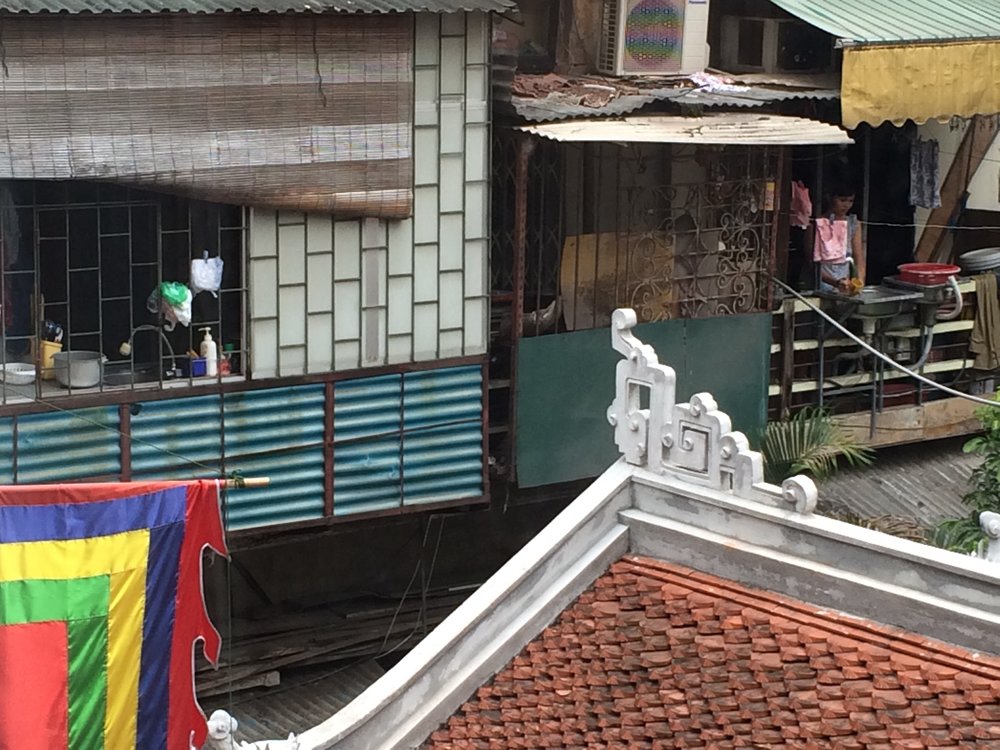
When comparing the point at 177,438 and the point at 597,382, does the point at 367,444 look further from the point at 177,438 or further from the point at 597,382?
the point at 597,382

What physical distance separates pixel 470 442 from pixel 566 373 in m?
1.17

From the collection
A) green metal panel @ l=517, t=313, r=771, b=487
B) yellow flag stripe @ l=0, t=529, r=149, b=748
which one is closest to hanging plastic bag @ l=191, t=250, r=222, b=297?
green metal panel @ l=517, t=313, r=771, b=487

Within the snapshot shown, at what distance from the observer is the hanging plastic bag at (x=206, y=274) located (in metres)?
15.8

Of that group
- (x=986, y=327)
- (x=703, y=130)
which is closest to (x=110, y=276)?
(x=703, y=130)

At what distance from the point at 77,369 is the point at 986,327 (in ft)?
32.0

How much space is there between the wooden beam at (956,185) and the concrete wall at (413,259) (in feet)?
20.4

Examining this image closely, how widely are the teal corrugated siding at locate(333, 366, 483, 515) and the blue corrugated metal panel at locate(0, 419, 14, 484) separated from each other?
2.86 m

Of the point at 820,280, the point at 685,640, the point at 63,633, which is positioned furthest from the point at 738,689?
the point at 820,280

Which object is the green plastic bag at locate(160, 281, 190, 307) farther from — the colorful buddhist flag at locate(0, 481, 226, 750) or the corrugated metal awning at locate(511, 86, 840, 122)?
the colorful buddhist flag at locate(0, 481, 226, 750)

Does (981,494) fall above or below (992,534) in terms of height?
below

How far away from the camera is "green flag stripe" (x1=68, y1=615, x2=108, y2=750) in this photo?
11.3 metres

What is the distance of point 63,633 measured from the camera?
1124cm

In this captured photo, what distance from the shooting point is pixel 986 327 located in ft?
67.2

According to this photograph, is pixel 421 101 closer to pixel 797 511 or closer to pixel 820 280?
pixel 820 280
